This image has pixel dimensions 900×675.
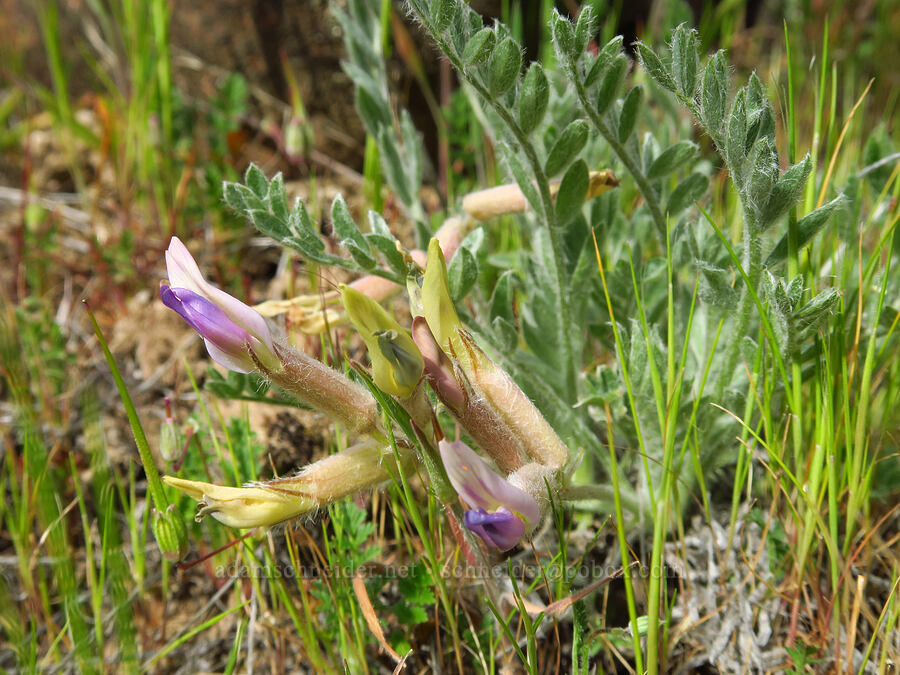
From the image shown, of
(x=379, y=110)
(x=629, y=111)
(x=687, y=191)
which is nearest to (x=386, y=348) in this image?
(x=629, y=111)

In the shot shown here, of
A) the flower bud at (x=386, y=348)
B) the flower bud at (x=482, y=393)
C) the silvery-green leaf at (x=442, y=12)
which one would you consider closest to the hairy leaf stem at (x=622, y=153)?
the silvery-green leaf at (x=442, y=12)

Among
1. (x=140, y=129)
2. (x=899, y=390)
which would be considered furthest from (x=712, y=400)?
(x=140, y=129)

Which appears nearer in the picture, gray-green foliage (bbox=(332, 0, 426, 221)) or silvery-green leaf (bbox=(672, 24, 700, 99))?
silvery-green leaf (bbox=(672, 24, 700, 99))

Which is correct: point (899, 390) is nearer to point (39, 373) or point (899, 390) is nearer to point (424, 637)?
point (424, 637)

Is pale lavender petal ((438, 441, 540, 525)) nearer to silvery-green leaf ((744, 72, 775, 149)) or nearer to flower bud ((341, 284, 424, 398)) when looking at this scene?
flower bud ((341, 284, 424, 398))

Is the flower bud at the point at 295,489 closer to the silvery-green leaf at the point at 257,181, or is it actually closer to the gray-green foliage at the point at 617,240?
the gray-green foliage at the point at 617,240

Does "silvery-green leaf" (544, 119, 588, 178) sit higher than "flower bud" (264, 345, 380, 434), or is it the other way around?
"silvery-green leaf" (544, 119, 588, 178)

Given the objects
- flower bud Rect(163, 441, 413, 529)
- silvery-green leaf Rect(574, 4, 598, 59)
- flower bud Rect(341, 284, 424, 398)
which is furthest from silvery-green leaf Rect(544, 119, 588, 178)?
flower bud Rect(163, 441, 413, 529)
